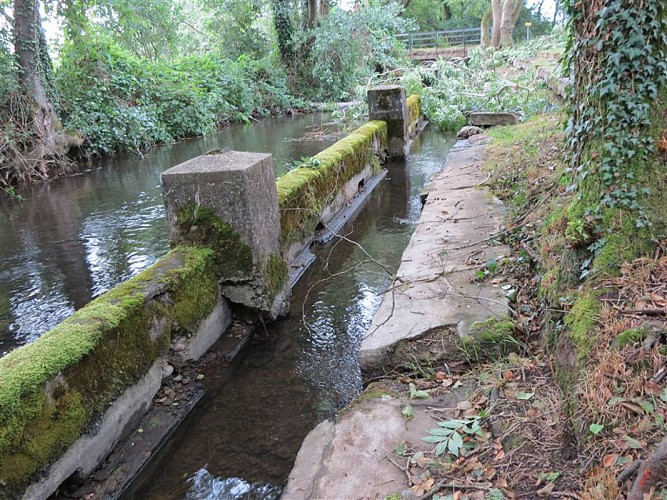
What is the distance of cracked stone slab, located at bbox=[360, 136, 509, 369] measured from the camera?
3527 mm

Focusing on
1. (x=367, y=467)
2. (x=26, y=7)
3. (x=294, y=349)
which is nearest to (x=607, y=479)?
(x=367, y=467)

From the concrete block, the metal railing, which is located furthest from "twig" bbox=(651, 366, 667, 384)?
the metal railing

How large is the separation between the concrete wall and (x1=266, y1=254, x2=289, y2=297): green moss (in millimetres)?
449

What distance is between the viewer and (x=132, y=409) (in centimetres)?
346

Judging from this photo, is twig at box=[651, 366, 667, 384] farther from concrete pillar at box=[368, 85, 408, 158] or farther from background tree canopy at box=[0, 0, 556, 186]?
background tree canopy at box=[0, 0, 556, 186]

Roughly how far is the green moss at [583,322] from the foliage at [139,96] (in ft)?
43.1

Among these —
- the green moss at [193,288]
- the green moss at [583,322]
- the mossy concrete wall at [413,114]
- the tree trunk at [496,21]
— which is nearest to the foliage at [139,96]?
the mossy concrete wall at [413,114]

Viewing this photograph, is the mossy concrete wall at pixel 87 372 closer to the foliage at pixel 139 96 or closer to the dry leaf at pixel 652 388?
the dry leaf at pixel 652 388

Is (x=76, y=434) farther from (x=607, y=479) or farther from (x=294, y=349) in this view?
(x=607, y=479)

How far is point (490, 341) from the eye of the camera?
3246 mm

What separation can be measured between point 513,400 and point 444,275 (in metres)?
1.70

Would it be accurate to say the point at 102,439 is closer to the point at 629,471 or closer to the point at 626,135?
the point at 629,471

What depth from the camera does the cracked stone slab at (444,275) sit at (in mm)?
3527

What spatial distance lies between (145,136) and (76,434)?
1306cm
